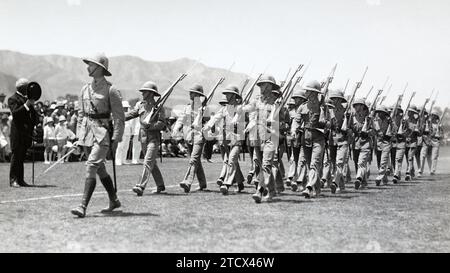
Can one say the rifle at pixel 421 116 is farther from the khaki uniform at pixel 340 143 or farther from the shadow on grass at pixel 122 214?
the shadow on grass at pixel 122 214

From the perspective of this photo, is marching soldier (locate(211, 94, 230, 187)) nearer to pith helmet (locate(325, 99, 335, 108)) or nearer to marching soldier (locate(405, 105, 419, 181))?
pith helmet (locate(325, 99, 335, 108))

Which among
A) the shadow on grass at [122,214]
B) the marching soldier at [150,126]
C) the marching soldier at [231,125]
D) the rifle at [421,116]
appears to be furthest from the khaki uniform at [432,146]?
the shadow on grass at [122,214]

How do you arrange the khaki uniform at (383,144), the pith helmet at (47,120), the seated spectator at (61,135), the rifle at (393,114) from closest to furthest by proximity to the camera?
the khaki uniform at (383,144), the rifle at (393,114), the pith helmet at (47,120), the seated spectator at (61,135)

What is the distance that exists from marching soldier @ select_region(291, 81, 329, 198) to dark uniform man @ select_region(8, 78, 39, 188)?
20.8 ft

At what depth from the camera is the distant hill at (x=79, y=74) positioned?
284ft

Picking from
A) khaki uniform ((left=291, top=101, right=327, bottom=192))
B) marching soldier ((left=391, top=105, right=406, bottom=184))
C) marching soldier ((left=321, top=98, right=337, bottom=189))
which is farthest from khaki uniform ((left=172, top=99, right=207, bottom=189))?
marching soldier ((left=391, top=105, right=406, bottom=184))

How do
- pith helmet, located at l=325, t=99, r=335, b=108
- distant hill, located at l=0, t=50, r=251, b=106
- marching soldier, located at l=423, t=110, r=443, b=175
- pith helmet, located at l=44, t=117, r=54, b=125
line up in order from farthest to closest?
distant hill, located at l=0, t=50, r=251, b=106
pith helmet, located at l=44, t=117, r=54, b=125
marching soldier, located at l=423, t=110, r=443, b=175
pith helmet, located at l=325, t=99, r=335, b=108

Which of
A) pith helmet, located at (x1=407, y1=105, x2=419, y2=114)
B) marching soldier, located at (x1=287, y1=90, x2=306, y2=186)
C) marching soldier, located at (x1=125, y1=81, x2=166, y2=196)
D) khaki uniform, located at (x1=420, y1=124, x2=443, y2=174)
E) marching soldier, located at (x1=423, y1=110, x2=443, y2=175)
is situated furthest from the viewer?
marching soldier, located at (x1=423, y1=110, x2=443, y2=175)

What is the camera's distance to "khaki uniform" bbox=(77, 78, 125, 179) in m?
9.08

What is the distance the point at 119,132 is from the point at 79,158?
632 inches

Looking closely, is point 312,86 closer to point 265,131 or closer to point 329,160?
point 265,131

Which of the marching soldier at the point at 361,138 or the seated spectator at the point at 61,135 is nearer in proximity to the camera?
the marching soldier at the point at 361,138

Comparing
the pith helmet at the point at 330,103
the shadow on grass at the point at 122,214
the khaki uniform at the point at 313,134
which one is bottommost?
the shadow on grass at the point at 122,214

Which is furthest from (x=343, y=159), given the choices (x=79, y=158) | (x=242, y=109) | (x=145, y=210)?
(x=79, y=158)
